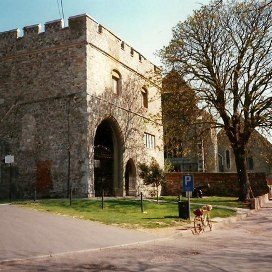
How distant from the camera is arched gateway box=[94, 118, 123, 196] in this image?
988 inches

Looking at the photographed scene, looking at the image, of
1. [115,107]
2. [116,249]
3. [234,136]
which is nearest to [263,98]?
[234,136]

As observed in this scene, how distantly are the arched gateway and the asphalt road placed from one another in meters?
11.2

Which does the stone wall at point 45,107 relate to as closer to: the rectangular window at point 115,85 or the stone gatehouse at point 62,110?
the stone gatehouse at point 62,110

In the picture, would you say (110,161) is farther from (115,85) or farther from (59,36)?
(59,36)

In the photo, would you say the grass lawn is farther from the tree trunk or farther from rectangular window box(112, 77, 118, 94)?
rectangular window box(112, 77, 118, 94)

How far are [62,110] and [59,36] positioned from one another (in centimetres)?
446

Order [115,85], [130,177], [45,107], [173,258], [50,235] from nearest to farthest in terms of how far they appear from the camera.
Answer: [173,258] < [50,235] < [45,107] < [115,85] < [130,177]

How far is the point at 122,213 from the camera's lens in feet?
52.6

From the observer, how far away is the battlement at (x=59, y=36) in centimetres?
2220

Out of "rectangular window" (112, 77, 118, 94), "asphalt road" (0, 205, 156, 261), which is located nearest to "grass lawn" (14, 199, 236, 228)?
"asphalt road" (0, 205, 156, 261)

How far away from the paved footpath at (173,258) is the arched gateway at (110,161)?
1399cm

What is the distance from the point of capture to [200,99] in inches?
943

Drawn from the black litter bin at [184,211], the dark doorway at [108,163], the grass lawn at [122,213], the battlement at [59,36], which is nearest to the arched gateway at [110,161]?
the dark doorway at [108,163]

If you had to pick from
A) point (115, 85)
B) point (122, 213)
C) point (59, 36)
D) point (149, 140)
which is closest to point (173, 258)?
point (122, 213)
